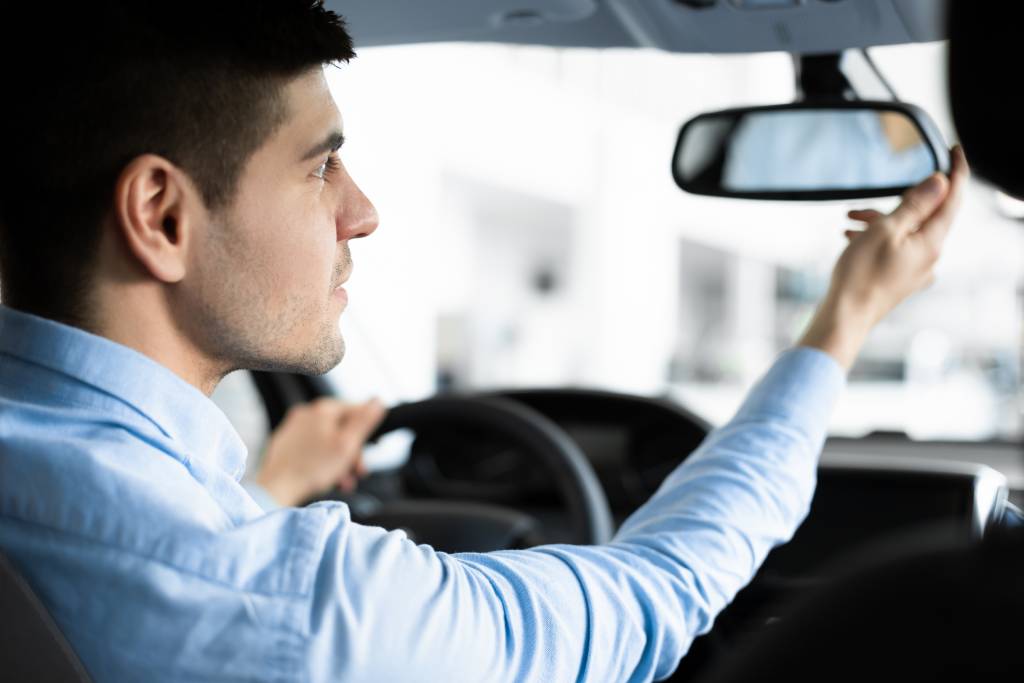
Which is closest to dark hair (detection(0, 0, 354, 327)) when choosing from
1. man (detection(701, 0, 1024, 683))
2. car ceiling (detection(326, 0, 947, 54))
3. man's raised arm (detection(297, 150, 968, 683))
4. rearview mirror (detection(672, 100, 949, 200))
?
man's raised arm (detection(297, 150, 968, 683))

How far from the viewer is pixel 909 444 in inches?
108

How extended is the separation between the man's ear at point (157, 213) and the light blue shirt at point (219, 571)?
0.08 m

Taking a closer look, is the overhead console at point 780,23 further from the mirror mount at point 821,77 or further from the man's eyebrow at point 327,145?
the man's eyebrow at point 327,145

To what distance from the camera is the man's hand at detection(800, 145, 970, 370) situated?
1365mm

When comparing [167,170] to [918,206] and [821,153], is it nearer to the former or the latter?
[918,206]

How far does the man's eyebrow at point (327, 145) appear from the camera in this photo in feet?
3.75

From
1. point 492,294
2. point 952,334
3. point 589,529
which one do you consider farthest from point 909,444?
point 492,294

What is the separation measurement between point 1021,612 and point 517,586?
1.97 feet

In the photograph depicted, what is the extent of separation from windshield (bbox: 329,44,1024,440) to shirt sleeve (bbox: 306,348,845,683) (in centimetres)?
521

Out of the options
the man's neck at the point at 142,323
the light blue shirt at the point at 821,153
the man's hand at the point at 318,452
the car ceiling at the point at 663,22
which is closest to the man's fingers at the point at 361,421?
the man's hand at the point at 318,452

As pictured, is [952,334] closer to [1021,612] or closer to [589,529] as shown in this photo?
[589,529]

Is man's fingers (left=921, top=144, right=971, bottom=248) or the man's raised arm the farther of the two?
man's fingers (left=921, top=144, right=971, bottom=248)

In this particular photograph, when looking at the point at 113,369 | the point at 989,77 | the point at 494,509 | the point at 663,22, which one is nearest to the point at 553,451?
the point at 494,509

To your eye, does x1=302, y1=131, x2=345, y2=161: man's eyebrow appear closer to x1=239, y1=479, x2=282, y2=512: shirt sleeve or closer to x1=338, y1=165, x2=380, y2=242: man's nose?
x1=338, y1=165, x2=380, y2=242: man's nose
